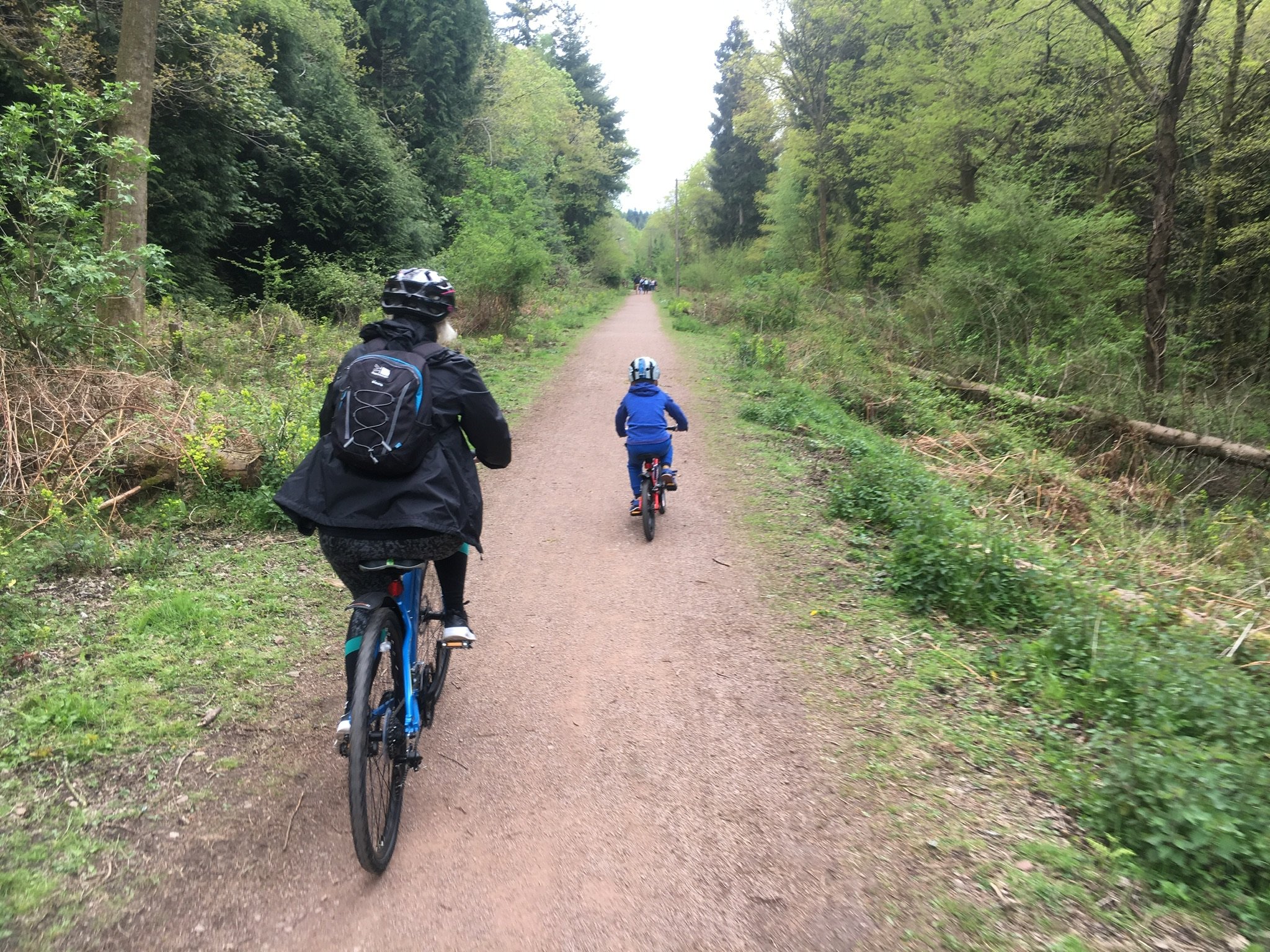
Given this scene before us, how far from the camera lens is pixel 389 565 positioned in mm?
2754

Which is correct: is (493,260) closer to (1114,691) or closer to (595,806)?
(595,806)

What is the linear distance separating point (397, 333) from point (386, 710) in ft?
4.90

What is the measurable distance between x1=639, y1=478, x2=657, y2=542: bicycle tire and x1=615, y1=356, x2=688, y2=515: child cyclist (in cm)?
20

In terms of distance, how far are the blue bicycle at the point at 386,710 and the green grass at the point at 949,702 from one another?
6.26ft

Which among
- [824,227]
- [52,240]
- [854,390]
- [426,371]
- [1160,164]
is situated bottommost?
[854,390]

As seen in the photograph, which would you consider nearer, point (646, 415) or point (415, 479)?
point (415, 479)

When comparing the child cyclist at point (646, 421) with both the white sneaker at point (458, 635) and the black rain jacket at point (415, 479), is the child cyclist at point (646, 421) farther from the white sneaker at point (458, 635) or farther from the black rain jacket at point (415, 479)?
the black rain jacket at point (415, 479)

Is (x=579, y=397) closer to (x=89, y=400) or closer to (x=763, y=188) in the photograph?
(x=89, y=400)

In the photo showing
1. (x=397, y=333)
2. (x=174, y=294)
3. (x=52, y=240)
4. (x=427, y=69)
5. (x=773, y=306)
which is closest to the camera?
(x=397, y=333)

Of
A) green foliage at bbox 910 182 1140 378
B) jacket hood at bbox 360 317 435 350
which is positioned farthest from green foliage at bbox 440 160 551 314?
jacket hood at bbox 360 317 435 350

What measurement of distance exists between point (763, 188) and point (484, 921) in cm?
4472

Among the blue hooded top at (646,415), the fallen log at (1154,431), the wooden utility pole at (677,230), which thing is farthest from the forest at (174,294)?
the wooden utility pole at (677,230)

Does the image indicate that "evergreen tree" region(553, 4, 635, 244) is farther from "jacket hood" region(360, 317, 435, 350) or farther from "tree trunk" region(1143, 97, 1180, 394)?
"jacket hood" region(360, 317, 435, 350)

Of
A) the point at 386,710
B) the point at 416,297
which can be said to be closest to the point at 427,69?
the point at 416,297
